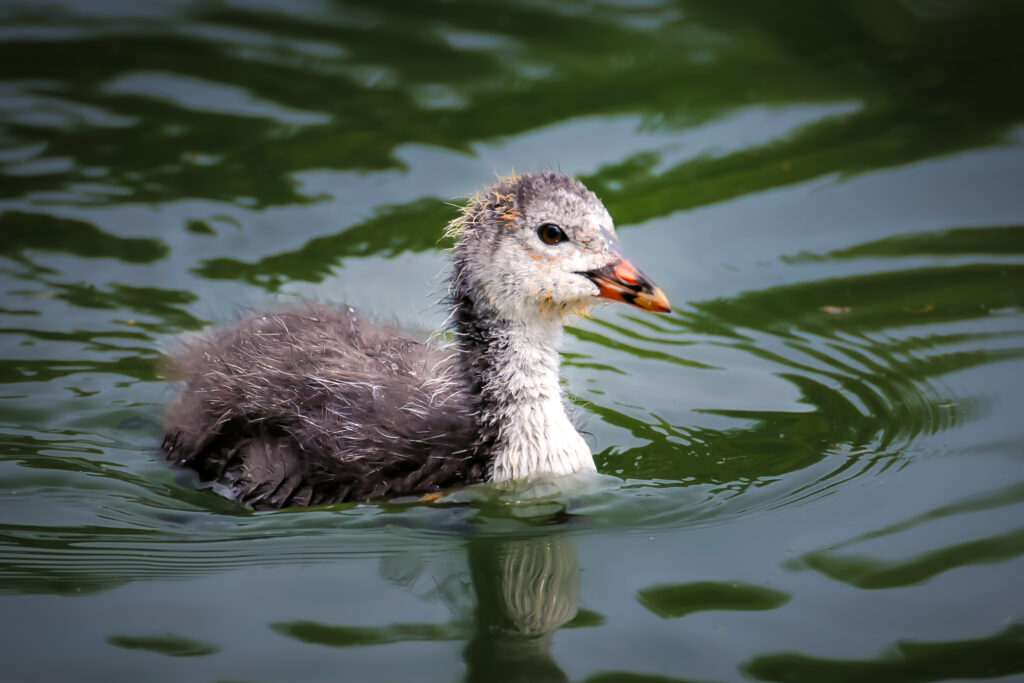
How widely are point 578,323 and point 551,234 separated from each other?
2.08 meters

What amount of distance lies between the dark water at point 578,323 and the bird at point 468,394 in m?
0.19

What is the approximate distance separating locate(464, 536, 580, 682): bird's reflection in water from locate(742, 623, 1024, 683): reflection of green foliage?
0.76 metres

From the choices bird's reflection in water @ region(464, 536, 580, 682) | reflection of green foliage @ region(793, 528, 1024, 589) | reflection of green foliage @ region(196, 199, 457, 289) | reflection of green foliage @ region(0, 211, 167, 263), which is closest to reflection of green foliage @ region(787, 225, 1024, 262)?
reflection of green foliage @ region(196, 199, 457, 289)

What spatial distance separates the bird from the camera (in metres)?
5.81

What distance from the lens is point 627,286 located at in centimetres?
580

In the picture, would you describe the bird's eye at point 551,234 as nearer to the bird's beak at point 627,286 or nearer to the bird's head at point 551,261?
the bird's head at point 551,261

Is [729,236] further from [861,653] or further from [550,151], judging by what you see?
[861,653]

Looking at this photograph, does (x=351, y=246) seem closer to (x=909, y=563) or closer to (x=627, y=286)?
(x=627, y=286)

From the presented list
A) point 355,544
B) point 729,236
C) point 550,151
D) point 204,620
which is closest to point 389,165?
point 550,151

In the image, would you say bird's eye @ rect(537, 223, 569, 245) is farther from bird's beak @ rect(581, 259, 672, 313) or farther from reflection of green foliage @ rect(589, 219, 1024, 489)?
reflection of green foliage @ rect(589, 219, 1024, 489)

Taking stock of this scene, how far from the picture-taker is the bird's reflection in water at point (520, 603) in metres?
4.52

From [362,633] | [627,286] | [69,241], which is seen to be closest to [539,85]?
[69,241]

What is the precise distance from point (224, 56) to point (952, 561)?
791cm

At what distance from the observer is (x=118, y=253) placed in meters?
8.42
